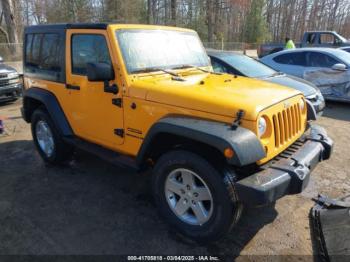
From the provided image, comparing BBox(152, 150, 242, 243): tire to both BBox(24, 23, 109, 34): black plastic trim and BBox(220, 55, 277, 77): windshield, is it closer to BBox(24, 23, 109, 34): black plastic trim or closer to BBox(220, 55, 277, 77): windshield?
BBox(24, 23, 109, 34): black plastic trim

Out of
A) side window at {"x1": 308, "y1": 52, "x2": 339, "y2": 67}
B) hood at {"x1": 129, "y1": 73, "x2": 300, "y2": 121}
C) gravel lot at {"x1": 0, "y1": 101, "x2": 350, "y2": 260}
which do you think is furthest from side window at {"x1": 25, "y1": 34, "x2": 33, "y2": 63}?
side window at {"x1": 308, "y1": 52, "x2": 339, "y2": 67}

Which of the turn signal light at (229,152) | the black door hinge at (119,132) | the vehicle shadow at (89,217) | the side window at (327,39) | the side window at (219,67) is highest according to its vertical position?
the side window at (327,39)

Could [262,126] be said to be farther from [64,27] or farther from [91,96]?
[64,27]

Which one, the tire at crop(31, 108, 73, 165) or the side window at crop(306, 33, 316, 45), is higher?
the side window at crop(306, 33, 316, 45)

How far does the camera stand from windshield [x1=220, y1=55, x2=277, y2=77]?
6.99m

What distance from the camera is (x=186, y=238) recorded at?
3195 mm

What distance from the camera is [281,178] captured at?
271cm

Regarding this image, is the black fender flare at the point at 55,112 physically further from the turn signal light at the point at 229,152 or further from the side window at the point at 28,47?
the turn signal light at the point at 229,152

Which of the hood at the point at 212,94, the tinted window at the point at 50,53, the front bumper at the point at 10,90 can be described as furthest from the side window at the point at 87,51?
the front bumper at the point at 10,90

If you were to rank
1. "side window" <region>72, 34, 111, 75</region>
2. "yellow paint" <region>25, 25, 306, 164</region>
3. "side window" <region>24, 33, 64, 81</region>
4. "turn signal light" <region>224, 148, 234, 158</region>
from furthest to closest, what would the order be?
"side window" <region>24, 33, 64, 81</region>
"side window" <region>72, 34, 111, 75</region>
"yellow paint" <region>25, 25, 306, 164</region>
"turn signal light" <region>224, 148, 234, 158</region>

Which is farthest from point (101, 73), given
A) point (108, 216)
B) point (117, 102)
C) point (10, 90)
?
point (10, 90)

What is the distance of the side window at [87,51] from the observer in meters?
3.64

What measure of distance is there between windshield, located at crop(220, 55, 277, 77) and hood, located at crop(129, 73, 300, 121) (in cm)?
330

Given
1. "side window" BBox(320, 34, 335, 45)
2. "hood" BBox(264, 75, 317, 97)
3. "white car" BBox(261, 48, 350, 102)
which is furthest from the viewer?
"side window" BBox(320, 34, 335, 45)
